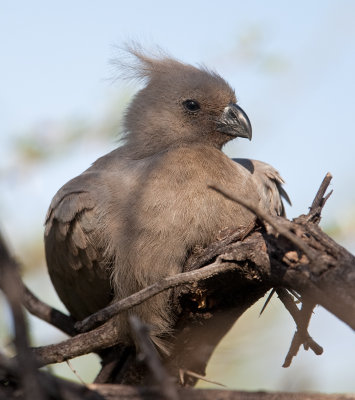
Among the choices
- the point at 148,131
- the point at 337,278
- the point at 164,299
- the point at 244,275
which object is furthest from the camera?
the point at 148,131

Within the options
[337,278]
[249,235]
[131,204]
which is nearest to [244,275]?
[249,235]

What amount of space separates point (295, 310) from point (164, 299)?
100 centimetres

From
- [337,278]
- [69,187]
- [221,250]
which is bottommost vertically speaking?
[337,278]

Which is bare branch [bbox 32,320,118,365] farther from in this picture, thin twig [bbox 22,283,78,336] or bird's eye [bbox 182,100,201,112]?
bird's eye [bbox 182,100,201,112]

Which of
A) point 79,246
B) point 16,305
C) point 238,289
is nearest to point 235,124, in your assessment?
point 79,246

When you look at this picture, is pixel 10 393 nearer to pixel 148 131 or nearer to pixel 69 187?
pixel 69 187

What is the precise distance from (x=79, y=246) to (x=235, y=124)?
5.86 ft

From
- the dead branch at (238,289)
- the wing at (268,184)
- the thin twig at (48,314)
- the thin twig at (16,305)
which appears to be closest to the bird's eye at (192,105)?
the wing at (268,184)

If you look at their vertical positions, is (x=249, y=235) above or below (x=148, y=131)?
below

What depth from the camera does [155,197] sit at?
4.83 metres

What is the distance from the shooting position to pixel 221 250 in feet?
13.6

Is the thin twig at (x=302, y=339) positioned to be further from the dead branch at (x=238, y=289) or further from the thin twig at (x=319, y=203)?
the thin twig at (x=319, y=203)

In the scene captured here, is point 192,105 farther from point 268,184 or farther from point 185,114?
point 268,184

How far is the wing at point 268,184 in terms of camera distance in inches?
212
